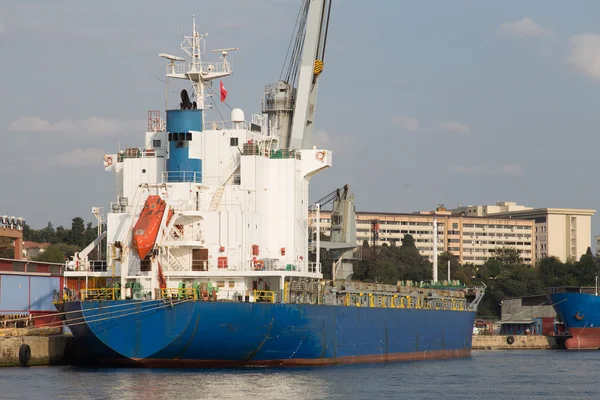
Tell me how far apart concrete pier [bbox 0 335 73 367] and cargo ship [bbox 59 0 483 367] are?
2118mm

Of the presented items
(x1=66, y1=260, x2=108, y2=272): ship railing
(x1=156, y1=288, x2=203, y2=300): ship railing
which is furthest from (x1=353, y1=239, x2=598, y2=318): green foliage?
(x1=156, y1=288, x2=203, y2=300): ship railing

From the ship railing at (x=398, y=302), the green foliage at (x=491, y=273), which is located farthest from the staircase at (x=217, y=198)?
the green foliage at (x=491, y=273)

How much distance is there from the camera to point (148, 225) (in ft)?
120

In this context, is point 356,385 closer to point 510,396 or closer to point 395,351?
point 510,396

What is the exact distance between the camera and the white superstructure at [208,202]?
124 ft

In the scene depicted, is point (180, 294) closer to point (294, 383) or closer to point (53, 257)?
point (294, 383)

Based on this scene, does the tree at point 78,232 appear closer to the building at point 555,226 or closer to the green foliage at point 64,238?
the green foliage at point 64,238

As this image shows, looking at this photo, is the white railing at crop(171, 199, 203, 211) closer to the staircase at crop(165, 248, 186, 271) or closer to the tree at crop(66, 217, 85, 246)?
the staircase at crop(165, 248, 186, 271)

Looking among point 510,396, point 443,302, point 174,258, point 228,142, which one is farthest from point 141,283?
point 443,302

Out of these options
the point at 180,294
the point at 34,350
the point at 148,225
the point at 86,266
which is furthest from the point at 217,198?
the point at 34,350

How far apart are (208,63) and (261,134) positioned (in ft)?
11.0

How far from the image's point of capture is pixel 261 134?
138 ft

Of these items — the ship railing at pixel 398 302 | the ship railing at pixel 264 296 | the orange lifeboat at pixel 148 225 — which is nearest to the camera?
the orange lifeboat at pixel 148 225

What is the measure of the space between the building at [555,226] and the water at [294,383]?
122423 millimetres
